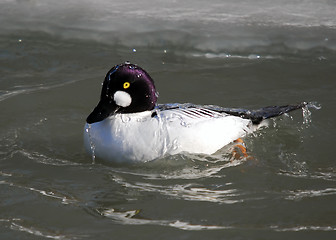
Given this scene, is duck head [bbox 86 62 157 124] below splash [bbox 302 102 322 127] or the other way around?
the other way around

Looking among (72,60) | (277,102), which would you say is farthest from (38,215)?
(72,60)

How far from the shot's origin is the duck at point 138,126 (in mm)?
5324

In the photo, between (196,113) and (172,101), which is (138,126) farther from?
(172,101)

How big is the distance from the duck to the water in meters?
0.13

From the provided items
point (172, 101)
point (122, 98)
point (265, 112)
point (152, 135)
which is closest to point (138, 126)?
point (152, 135)

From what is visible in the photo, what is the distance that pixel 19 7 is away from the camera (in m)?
9.37

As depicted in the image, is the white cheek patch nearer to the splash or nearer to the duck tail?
the duck tail

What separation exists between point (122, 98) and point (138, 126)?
0.29 metres

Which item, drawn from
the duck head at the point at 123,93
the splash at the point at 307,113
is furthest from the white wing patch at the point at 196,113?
the splash at the point at 307,113

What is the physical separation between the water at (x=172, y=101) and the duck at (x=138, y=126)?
0.41 ft

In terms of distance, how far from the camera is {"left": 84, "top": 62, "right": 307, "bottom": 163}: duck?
5.32m

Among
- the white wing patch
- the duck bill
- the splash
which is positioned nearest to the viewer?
the duck bill

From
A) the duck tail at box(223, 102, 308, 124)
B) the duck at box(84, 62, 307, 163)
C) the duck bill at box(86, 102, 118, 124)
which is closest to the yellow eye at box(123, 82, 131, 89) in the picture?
the duck at box(84, 62, 307, 163)

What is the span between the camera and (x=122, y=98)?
5.38 meters
